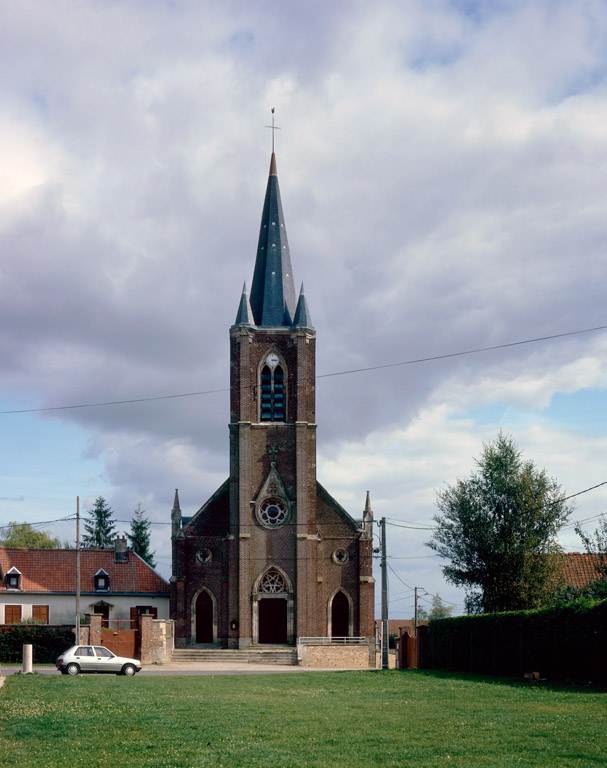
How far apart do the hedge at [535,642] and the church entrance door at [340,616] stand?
19.1 m

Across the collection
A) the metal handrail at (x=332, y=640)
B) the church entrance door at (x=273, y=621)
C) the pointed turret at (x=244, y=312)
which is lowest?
the metal handrail at (x=332, y=640)

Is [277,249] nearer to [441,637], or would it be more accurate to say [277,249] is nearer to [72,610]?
[72,610]

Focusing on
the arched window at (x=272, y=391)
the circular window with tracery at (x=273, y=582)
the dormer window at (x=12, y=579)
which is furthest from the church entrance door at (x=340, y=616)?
the dormer window at (x=12, y=579)

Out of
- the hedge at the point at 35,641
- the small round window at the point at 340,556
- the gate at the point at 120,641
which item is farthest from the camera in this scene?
the small round window at the point at 340,556

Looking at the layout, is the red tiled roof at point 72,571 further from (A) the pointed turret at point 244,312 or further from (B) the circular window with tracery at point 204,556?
(A) the pointed turret at point 244,312

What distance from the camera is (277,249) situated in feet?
214

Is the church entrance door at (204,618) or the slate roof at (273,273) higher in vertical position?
the slate roof at (273,273)

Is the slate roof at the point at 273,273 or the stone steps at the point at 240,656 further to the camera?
the slate roof at the point at 273,273

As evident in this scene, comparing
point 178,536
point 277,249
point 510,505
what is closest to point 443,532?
point 510,505

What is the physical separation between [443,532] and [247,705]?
1052 inches

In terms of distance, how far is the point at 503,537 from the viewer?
152ft

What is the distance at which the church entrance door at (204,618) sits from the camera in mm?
58844

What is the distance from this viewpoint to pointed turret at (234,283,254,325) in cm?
6221

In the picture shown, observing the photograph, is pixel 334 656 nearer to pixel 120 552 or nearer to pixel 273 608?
pixel 273 608
